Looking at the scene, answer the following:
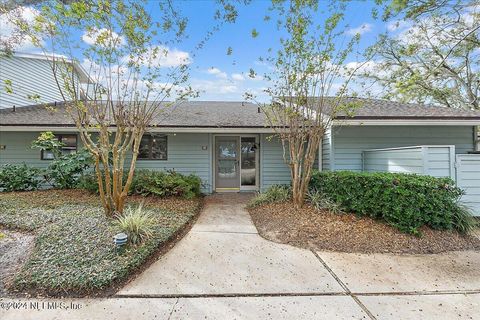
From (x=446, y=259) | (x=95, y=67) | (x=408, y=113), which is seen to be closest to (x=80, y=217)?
(x=95, y=67)

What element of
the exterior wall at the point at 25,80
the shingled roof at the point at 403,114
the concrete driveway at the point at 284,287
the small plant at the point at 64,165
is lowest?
the concrete driveway at the point at 284,287

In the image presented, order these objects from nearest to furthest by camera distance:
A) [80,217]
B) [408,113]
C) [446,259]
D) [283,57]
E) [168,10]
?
1. [446,259]
2. [80,217]
3. [168,10]
4. [283,57]
5. [408,113]

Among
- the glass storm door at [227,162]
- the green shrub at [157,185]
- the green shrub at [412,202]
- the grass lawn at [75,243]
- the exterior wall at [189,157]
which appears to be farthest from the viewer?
the glass storm door at [227,162]

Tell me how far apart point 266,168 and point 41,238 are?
6.74m

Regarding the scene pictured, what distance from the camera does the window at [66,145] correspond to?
29.2 ft

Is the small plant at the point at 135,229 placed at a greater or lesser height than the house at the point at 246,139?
lesser

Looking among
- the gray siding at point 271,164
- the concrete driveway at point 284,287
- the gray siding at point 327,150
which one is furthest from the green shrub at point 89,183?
the gray siding at point 327,150

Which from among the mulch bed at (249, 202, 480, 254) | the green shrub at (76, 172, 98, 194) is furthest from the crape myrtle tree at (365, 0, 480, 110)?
the green shrub at (76, 172, 98, 194)

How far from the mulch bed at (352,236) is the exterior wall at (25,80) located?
1031 cm

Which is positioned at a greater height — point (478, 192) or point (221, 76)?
point (221, 76)

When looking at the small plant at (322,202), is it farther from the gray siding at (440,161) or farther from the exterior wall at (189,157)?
the exterior wall at (189,157)

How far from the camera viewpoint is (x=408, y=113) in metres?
7.41

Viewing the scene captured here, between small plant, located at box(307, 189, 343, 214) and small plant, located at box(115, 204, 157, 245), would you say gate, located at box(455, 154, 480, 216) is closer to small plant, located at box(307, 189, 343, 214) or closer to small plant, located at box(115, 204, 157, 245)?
small plant, located at box(307, 189, 343, 214)

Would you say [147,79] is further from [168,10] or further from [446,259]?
[446,259]
